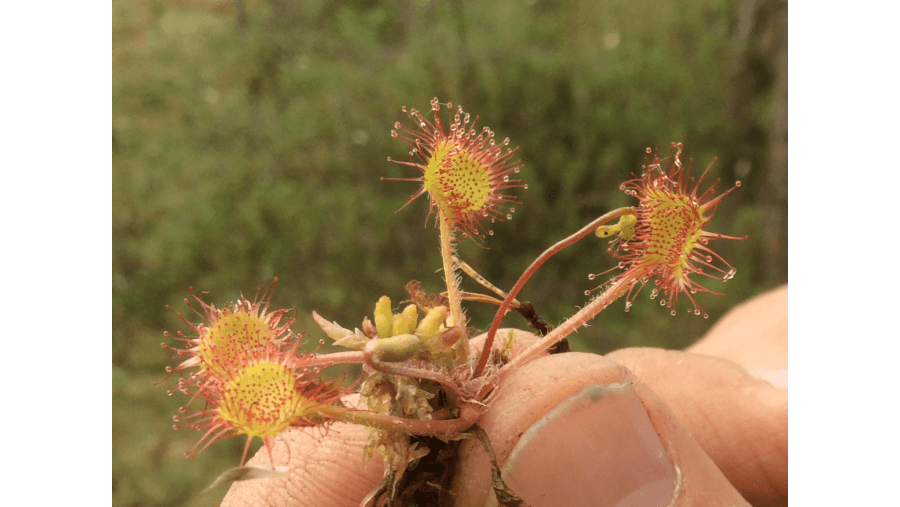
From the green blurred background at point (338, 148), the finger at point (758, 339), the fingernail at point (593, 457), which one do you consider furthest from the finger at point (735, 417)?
the green blurred background at point (338, 148)

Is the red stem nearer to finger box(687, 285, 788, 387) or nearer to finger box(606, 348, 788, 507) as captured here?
finger box(606, 348, 788, 507)

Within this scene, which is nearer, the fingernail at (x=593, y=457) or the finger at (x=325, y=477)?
the fingernail at (x=593, y=457)

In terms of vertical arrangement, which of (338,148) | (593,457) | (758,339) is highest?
(338,148)

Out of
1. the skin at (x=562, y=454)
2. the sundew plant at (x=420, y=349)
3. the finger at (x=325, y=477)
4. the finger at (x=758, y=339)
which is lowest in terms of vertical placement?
the finger at (x=758, y=339)

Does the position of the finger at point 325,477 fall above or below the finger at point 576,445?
below

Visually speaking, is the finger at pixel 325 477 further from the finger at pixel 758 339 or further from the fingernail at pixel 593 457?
the finger at pixel 758 339

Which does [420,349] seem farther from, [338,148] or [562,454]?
[338,148]

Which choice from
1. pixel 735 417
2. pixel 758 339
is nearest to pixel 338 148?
pixel 758 339
